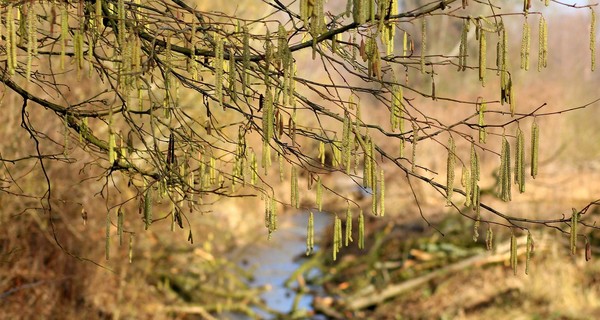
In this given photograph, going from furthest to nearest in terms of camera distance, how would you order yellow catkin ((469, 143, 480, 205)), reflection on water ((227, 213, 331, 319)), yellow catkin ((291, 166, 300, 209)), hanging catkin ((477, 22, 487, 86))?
1. reflection on water ((227, 213, 331, 319))
2. yellow catkin ((291, 166, 300, 209))
3. yellow catkin ((469, 143, 480, 205))
4. hanging catkin ((477, 22, 487, 86))

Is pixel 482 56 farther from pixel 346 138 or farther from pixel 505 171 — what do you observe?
pixel 346 138

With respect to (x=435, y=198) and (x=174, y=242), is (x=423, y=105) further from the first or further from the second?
(x=174, y=242)

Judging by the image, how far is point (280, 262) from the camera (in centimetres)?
1507

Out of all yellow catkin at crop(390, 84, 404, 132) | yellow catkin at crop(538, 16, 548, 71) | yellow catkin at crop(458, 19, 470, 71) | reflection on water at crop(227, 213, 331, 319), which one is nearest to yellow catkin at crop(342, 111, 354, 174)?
yellow catkin at crop(390, 84, 404, 132)

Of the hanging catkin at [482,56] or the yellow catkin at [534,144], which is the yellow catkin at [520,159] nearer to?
the yellow catkin at [534,144]

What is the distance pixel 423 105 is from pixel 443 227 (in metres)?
6.58

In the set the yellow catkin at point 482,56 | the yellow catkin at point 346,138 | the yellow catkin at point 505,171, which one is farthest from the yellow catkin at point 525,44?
the yellow catkin at point 346,138

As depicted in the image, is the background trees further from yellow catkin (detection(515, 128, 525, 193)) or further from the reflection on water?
the reflection on water

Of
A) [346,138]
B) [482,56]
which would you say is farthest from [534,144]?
[346,138]

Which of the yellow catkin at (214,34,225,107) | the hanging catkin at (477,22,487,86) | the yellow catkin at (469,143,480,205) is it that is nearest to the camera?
the yellow catkin at (214,34,225,107)

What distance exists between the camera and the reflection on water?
42.4 ft

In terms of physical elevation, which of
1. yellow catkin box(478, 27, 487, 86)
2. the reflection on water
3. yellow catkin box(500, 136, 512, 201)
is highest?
yellow catkin box(478, 27, 487, 86)

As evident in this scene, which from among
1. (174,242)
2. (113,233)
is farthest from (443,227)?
(113,233)

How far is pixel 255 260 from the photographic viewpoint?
14.5 m
